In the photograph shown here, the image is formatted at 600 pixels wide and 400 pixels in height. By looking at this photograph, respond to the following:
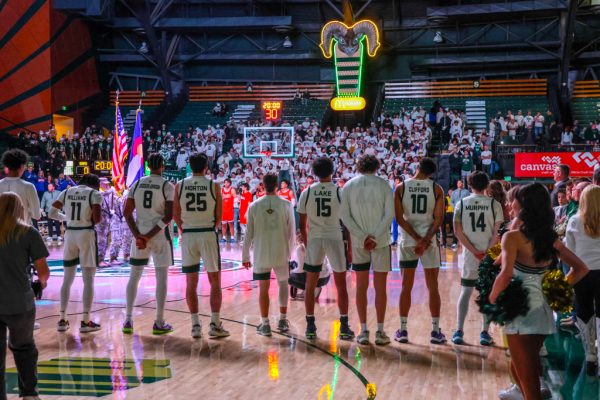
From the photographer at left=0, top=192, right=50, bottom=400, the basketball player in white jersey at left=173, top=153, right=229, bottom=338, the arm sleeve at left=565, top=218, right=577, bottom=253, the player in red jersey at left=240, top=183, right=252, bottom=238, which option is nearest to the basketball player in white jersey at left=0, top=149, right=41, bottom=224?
the basketball player in white jersey at left=173, top=153, right=229, bottom=338

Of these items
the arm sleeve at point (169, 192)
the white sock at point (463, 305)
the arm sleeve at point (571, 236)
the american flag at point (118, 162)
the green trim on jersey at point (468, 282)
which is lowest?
the white sock at point (463, 305)

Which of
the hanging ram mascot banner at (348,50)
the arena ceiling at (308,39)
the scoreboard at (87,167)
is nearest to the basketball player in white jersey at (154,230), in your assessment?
the scoreboard at (87,167)

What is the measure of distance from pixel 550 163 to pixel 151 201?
51.9 feet

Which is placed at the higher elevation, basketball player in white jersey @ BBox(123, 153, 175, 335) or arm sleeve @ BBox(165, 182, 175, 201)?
arm sleeve @ BBox(165, 182, 175, 201)

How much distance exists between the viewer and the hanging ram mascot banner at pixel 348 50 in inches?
1158

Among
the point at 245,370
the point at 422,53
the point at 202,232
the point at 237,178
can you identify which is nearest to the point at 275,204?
the point at 202,232

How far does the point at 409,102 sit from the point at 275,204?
24641mm

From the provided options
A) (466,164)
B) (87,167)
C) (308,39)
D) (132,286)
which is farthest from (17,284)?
(308,39)

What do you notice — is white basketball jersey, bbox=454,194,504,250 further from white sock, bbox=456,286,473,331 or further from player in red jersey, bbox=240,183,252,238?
player in red jersey, bbox=240,183,252,238

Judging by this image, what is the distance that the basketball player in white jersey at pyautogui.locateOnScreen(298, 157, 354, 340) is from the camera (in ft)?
25.0

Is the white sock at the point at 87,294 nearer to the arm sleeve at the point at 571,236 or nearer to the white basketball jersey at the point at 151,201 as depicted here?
the white basketball jersey at the point at 151,201

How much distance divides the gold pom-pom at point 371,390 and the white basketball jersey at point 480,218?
223cm

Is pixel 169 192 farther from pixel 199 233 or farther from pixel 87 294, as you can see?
pixel 87 294

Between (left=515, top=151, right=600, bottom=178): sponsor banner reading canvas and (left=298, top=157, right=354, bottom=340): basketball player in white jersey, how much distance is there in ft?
47.3
